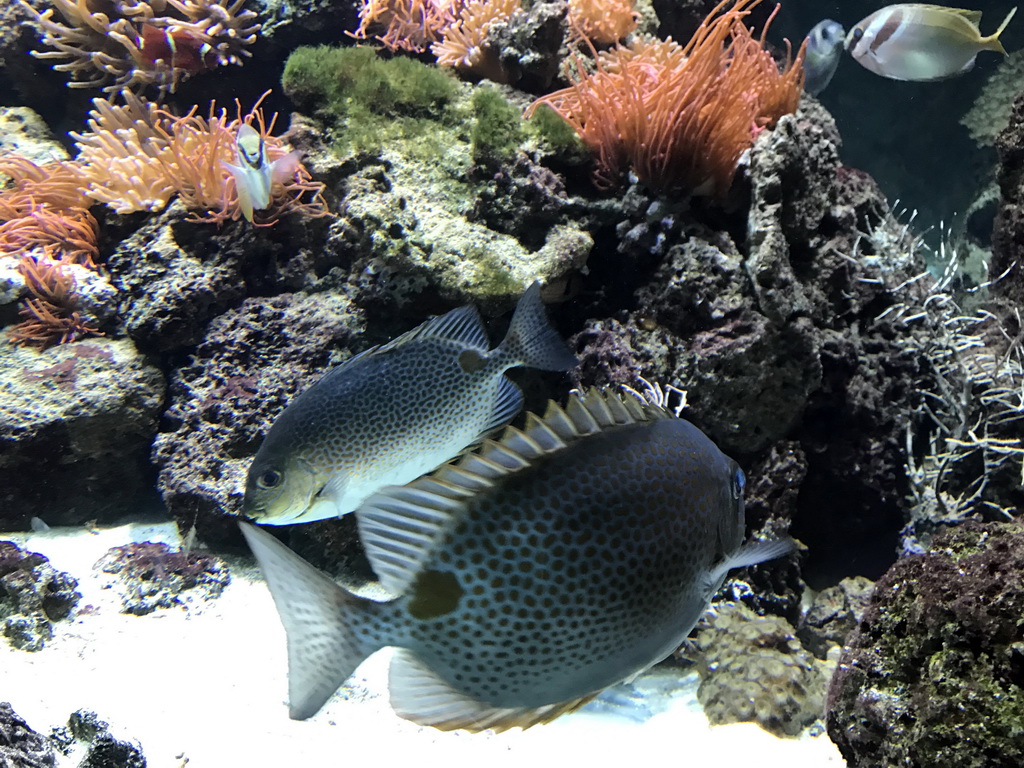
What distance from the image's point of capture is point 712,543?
144cm

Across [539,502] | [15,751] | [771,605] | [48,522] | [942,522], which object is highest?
[539,502]

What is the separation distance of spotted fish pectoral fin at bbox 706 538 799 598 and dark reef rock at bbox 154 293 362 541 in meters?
2.97

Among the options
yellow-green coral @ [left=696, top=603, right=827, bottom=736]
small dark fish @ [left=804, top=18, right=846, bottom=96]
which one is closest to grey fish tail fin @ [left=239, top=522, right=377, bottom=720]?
yellow-green coral @ [left=696, top=603, right=827, bottom=736]

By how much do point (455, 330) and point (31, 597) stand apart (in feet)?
8.92

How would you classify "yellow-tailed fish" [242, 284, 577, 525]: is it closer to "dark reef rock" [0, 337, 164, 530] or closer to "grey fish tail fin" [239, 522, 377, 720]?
"grey fish tail fin" [239, 522, 377, 720]

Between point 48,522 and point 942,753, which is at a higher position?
point 942,753

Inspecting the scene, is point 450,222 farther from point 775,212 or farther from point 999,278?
point 999,278

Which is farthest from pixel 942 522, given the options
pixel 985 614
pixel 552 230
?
pixel 552 230

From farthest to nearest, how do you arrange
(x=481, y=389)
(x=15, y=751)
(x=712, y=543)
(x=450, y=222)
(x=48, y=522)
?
(x=48, y=522) → (x=450, y=222) → (x=481, y=389) → (x=15, y=751) → (x=712, y=543)

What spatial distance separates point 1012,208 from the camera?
4.04 m

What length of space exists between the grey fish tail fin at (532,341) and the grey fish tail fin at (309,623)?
136 cm

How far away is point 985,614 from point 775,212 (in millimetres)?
2525

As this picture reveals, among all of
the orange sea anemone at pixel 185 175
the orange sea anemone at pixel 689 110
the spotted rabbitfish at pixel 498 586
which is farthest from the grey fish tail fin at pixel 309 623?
the orange sea anemone at pixel 185 175

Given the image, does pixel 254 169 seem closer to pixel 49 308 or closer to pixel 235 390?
pixel 235 390
